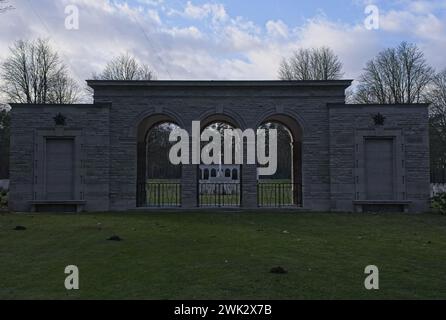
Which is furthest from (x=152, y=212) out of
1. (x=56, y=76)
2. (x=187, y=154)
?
(x=56, y=76)

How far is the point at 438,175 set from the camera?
45.8 meters

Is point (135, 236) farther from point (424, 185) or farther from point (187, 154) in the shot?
point (424, 185)

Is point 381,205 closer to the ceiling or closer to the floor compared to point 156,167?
closer to the floor

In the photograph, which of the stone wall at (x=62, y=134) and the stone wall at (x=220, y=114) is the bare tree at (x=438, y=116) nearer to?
the stone wall at (x=220, y=114)

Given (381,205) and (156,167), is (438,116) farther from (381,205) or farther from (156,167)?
(156,167)

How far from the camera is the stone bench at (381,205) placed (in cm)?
1756

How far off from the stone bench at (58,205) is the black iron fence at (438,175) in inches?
1412

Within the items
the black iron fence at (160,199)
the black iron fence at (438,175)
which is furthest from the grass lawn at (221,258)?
the black iron fence at (438,175)

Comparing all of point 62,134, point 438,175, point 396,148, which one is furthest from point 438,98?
point 62,134

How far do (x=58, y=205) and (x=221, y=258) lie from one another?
11.7 m

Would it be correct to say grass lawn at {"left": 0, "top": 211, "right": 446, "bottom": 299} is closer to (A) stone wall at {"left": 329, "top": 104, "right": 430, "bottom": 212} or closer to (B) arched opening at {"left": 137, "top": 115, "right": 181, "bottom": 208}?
(A) stone wall at {"left": 329, "top": 104, "right": 430, "bottom": 212}

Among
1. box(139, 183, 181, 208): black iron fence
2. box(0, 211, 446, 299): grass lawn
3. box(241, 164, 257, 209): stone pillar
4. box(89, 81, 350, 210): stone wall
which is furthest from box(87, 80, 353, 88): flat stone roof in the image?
box(0, 211, 446, 299): grass lawn

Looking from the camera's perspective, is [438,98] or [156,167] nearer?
[438,98]
